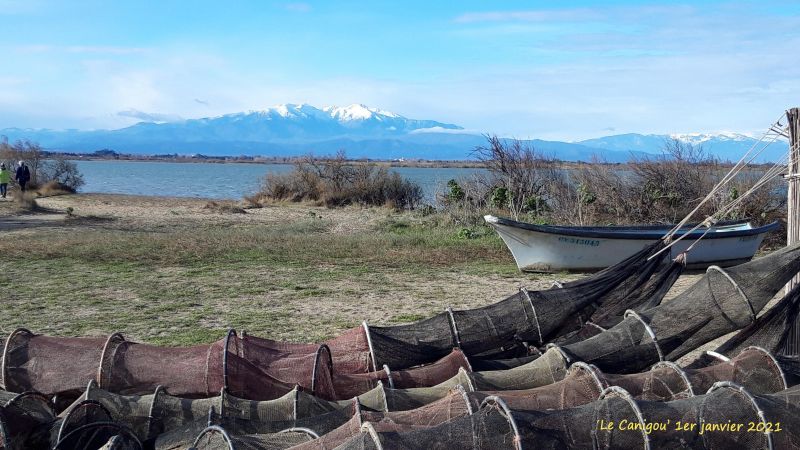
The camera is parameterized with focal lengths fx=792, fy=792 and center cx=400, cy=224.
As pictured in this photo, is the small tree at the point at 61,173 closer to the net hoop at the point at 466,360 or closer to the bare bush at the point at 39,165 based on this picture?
the bare bush at the point at 39,165

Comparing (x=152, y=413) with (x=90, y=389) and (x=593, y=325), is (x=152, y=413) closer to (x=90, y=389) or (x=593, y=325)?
(x=90, y=389)

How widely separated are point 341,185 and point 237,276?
20389 millimetres

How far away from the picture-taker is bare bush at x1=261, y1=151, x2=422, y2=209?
32.8 meters

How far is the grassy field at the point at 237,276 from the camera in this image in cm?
1005

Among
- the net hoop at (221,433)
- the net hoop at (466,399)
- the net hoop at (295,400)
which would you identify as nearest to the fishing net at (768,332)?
the net hoop at (466,399)

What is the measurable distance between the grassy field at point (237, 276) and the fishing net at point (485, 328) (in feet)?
8.20

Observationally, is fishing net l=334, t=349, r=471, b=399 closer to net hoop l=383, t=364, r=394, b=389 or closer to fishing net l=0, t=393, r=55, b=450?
net hoop l=383, t=364, r=394, b=389

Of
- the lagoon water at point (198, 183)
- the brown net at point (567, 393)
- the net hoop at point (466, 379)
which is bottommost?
the lagoon water at point (198, 183)

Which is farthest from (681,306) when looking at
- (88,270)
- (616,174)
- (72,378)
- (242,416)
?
(616,174)

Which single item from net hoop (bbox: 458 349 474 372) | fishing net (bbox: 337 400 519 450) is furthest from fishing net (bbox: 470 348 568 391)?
fishing net (bbox: 337 400 519 450)

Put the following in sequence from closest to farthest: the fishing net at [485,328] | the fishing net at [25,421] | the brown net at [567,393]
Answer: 1. the fishing net at [25,421]
2. the brown net at [567,393]
3. the fishing net at [485,328]

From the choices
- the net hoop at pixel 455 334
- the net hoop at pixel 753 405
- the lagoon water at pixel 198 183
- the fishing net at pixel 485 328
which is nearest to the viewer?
the net hoop at pixel 753 405

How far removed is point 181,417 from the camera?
5746mm

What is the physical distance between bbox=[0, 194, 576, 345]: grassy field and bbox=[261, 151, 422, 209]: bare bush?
9.50 metres
